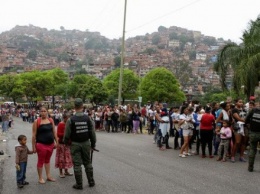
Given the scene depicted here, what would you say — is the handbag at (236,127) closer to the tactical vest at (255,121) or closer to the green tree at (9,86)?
the tactical vest at (255,121)

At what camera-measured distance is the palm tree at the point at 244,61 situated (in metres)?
18.4

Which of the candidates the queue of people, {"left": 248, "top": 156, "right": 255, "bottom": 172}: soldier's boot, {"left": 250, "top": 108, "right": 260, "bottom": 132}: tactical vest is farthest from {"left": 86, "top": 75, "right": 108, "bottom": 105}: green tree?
the queue of people

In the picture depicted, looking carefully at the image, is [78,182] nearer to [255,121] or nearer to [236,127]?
[255,121]

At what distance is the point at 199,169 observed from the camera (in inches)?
407

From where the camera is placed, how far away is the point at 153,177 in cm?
922

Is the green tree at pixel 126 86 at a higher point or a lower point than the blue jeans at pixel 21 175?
higher

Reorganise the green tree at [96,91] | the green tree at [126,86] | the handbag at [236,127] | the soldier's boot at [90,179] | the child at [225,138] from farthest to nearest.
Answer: the green tree at [126,86] < the green tree at [96,91] < the handbag at [236,127] < the child at [225,138] < the soldier's boot at [90,179]

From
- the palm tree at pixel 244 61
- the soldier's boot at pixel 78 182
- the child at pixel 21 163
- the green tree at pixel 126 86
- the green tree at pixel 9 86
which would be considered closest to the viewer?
the soldier's boot at pixel 78 182

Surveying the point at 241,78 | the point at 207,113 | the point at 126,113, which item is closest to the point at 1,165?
the point at 207,113

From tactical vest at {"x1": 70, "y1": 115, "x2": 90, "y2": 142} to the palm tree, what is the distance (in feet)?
39.9

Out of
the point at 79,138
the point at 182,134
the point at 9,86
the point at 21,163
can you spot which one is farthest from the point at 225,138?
the point at 9,86

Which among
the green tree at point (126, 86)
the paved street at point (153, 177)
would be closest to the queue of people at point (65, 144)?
the paved street at point (153, 177)

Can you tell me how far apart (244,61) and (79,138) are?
12.9m

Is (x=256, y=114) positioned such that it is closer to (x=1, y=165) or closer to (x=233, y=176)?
(x=233, y=176)
